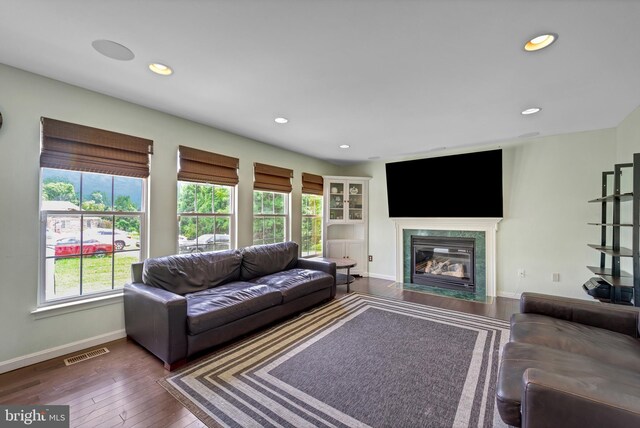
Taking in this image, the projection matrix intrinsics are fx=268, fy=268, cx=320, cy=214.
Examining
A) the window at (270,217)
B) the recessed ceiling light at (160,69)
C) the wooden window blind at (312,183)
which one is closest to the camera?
the recessed ceiling light at (160,69)

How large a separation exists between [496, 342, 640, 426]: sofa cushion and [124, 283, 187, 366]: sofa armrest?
2.12 meters

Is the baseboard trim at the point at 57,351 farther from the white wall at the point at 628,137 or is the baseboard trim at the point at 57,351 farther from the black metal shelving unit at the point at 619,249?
the white wall at the point at 628,137

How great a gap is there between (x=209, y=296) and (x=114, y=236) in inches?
44.8

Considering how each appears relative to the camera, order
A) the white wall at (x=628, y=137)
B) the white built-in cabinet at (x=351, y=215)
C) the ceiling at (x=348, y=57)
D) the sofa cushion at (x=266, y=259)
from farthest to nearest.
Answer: the white built-in cabinet at (x=351, y=215), the sofa cushion at (x=266, y=259), the white wall at (x=628, y=137), the ceiling at (x=348, y=57)

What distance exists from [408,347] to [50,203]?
344 cm

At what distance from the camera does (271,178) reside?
13.7 feet

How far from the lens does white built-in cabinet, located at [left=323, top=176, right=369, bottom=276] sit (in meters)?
5.33

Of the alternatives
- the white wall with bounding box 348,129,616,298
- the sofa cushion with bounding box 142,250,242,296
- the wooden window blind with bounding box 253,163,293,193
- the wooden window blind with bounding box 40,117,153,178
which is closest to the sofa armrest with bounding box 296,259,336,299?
the sofa cushion with bounding box 142,250,242,296

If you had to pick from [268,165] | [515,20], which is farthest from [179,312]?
[515,20]

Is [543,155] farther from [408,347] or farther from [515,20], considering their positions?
[408,347]

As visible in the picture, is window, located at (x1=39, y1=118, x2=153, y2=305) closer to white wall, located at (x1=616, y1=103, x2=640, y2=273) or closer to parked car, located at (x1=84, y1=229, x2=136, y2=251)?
parked car, located at (x1=84, y1=229, x2=136, y2=251)

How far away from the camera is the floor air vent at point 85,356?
2221 mm

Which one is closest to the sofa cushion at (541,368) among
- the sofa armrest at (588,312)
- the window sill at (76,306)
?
the sofa armrest at (588,312)

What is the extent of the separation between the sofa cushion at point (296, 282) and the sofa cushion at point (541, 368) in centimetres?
206
